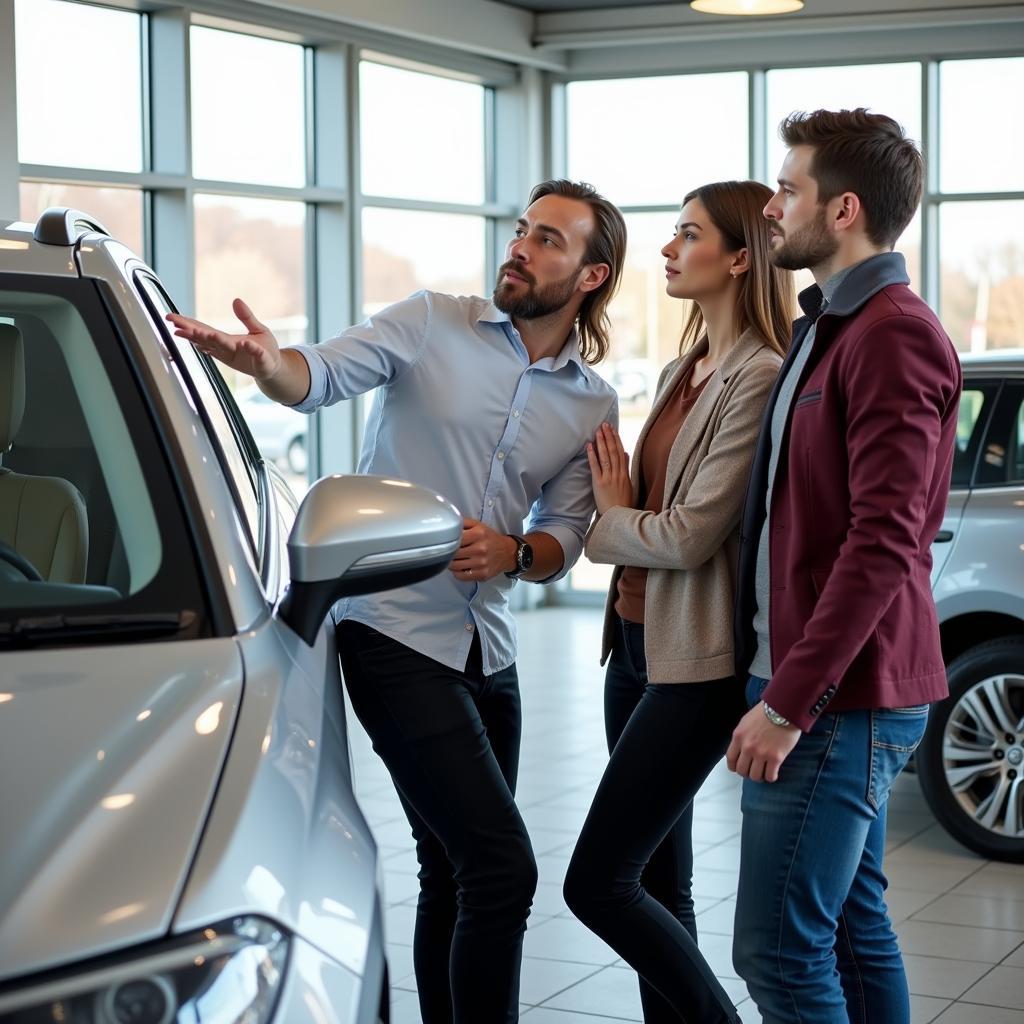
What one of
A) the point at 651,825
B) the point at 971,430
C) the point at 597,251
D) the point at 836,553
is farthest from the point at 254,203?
the point at 836,553

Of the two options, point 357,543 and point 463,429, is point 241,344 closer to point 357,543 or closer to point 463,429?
point 463,429

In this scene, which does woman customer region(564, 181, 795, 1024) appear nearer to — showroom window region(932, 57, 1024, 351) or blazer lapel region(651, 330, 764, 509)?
blazer lapel region(651, 330, 764, 509)

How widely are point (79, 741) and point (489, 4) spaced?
9.57 metres

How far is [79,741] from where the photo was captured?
139 centimetres

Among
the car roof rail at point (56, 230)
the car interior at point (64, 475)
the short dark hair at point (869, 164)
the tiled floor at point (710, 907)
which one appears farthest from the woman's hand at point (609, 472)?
the tiled floor at point (710, 907)

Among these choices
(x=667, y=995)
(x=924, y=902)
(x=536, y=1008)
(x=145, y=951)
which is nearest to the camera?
(x=145, y=951)

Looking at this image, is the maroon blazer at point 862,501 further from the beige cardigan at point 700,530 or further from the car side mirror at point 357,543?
the car side mirror at point 357,543

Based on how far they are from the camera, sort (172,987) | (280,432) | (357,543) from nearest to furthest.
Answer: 1. (172,987)
2. (357,543)
3. (280,432)

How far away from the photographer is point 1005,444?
4.73 metres

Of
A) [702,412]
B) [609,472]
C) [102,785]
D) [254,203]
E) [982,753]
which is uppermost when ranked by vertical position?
[254,203]

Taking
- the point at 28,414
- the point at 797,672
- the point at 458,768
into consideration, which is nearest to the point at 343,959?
the point at 797,672

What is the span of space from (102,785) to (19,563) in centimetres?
60

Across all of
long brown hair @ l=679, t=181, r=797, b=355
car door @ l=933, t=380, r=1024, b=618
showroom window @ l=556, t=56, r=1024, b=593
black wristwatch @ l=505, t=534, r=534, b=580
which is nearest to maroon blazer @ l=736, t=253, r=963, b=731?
long brown hair @ l=679, t=181, r=797, b=355

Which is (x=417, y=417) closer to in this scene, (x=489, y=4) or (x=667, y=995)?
(x=667, y=995)
